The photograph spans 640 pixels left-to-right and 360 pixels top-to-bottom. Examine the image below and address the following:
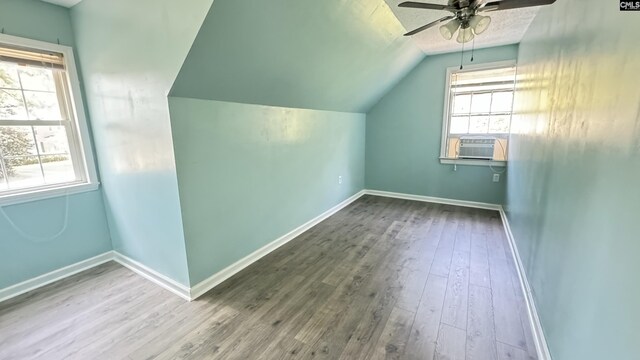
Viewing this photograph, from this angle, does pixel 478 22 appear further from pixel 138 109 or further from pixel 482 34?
pixel 138 109

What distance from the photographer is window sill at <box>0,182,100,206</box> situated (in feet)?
7.00

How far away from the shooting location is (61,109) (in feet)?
8.03

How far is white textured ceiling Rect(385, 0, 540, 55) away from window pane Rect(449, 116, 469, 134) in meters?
1.01

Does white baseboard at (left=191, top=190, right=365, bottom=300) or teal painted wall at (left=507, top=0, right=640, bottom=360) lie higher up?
teal painted wall at (left=507, top=0, right=640, bottom=360)

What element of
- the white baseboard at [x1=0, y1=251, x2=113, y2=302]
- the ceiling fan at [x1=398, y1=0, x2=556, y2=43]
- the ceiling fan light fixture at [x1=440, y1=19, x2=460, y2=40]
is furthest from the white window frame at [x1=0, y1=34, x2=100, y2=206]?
the ceiling fan light fixture at [x1=440, y1=19, x2=460, y2=40]

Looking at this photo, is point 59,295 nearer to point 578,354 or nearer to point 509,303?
point 578,354

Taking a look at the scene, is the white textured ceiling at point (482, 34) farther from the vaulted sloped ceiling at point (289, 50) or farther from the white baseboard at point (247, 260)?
the white baseboard at point (247, 260)

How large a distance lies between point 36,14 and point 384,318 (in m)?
3.72

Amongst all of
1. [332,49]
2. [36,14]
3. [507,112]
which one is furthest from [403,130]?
[36,14]

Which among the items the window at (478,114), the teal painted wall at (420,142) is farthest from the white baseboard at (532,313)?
the window at (478,114)

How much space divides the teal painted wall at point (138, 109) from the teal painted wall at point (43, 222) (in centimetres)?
15

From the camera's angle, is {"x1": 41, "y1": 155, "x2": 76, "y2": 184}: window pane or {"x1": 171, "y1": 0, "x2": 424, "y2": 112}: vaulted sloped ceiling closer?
{"x1": 171, "y1": 0, "x2": 424, "y2": 112}: vaulted sloped ceiling

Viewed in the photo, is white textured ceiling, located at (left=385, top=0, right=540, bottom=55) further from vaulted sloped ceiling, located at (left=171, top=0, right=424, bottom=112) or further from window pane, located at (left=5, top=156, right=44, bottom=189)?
window pane, located at (left=5, top=156, right=44, bottom=189)

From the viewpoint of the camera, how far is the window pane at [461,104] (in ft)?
13.4
